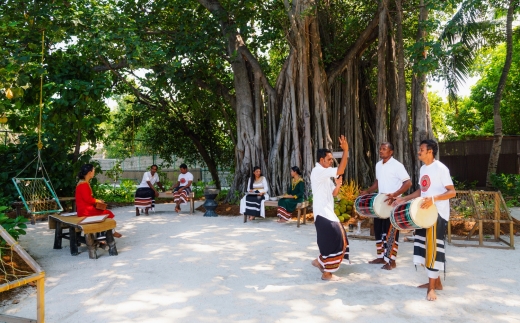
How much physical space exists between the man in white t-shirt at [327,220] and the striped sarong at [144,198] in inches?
248

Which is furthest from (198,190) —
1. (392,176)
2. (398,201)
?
(398,201)

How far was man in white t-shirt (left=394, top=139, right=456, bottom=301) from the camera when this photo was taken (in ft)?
13.3

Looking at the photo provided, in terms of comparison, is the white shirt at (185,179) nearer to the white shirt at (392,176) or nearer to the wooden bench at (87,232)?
the wooden bench at (87,232)

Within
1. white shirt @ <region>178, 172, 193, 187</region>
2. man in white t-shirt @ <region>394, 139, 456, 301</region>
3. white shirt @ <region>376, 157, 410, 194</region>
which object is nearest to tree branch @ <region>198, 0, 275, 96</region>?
white shirt @ <region>178, 172, 193, 187</region>

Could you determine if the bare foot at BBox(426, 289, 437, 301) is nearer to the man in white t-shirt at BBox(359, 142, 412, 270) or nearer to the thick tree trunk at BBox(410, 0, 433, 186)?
the man in white t-shirt at BBox(359, 142, 412, 270)

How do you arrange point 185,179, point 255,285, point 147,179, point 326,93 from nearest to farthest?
point 255,285, point 147,179, point 326,93, point 185,179

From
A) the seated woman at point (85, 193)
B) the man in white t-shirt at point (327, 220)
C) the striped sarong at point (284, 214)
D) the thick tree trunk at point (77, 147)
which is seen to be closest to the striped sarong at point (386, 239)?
the man in white t-shirt at point (327, 220)

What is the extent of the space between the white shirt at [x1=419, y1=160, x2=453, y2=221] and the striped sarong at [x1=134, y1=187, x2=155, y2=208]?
7250 mm

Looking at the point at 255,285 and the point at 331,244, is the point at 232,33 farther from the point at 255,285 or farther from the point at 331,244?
the point at 255,285

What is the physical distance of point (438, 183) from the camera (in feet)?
13.6

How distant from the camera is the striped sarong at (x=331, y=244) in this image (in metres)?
4.59

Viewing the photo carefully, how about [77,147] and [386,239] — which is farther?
[77,147]

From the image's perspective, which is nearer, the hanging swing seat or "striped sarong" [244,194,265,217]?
the hanging swing seat

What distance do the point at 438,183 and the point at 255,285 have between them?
2005mm
